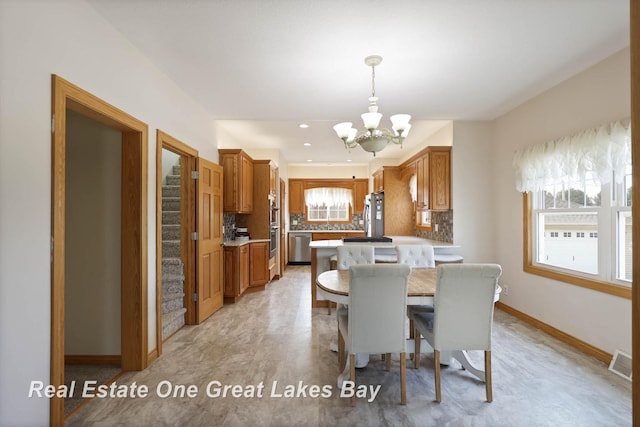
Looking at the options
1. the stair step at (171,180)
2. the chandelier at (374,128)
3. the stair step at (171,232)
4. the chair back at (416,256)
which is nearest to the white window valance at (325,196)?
the stair step at (171,180)

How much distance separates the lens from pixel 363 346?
86.7 inches

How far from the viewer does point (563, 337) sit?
3250mm

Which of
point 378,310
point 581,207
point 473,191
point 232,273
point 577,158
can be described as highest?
point 577,158

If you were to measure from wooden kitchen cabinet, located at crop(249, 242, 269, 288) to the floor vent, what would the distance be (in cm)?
439

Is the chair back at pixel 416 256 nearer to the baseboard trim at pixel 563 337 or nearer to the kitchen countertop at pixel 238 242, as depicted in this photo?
the baseboard trim at pixel 563 337

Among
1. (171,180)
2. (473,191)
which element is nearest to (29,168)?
(171,180)

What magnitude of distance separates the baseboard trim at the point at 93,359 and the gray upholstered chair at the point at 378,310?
2.04 m

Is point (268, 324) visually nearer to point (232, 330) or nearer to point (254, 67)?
point (232, 330)

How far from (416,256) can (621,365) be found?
1.83m

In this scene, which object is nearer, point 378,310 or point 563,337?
point 378,310

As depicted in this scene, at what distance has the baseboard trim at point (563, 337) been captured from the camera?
2.81 m

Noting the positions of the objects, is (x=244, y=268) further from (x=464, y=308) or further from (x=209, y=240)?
(x=464, y=308)

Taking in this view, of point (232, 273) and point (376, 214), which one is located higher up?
point (376, 214)

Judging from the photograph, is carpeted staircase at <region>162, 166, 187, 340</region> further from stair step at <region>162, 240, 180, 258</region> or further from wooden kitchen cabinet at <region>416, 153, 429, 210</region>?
wooden kitchen cabinet at <region>416, 153, 429, 210</region>
